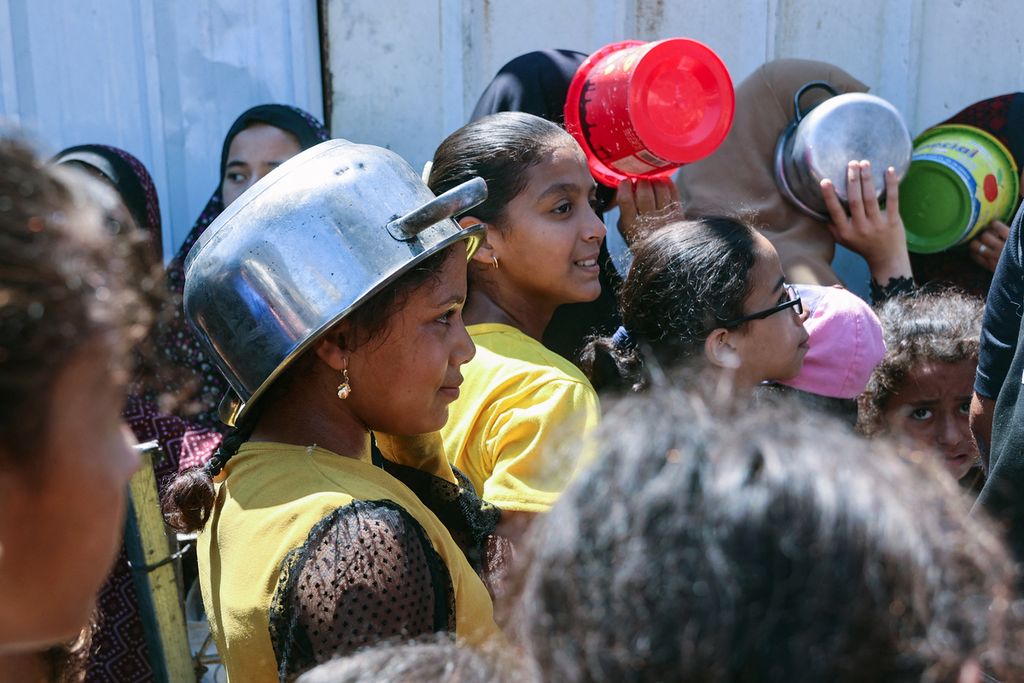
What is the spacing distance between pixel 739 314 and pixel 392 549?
129 centimetres

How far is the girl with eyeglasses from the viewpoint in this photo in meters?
2.45

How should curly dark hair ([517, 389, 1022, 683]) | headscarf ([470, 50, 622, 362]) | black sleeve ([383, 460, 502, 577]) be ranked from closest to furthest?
curly dark hair ([517, 389, 1022, 683]) < black sleeve ([383, 460, 502, 577]) < headscarf ([470, 50, 622, 362])

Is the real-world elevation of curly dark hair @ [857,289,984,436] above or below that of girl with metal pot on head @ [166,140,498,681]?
below

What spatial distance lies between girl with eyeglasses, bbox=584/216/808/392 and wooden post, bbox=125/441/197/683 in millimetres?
1035

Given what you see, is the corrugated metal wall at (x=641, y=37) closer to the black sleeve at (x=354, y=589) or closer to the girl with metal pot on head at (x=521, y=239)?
the girl with metal pot on head at (x=521, y=239)

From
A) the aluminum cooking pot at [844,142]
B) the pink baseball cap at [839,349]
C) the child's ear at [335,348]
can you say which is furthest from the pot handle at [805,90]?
the child's ear at [335,348]

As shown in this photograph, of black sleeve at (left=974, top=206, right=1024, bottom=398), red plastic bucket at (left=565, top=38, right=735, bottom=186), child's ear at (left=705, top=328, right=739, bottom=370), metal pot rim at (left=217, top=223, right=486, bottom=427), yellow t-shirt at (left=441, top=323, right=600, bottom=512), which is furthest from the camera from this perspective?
red plastic bucket at (left=565, top=38, right=735, bottom=186)

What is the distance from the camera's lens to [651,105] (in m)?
2.79

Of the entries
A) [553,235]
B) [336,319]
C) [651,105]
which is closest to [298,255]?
[336,319]

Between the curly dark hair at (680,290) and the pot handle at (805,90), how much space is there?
953 mm

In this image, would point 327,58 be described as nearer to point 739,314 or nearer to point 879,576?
point 739,314

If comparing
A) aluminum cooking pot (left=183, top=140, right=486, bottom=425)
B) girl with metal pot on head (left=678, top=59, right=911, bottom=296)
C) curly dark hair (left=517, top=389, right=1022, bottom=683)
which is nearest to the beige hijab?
girl with metal pot on head (left=678, top=59, right=911, bottom=296)

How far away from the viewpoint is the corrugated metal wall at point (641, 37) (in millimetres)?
3557

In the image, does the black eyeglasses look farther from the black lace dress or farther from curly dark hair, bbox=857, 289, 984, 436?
the black lace dress
